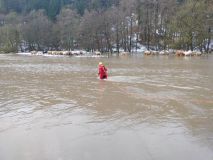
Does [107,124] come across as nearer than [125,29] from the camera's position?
Yes

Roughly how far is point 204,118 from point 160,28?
78.5m

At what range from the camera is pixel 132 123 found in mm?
13102

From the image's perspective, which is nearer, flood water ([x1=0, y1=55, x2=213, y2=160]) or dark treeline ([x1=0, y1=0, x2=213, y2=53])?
flood water ([x1=0, y1=55, x2=213, y2=160])

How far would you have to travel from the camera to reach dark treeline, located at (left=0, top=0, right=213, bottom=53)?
7450cm

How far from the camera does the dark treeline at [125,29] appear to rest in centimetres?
7450

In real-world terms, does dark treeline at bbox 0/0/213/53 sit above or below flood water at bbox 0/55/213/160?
above

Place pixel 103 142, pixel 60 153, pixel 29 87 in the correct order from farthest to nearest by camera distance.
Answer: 1. pixel 29 87
2. pixel 103 142
3. pixel 60 153

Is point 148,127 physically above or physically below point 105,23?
below

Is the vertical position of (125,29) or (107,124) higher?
(125,29)

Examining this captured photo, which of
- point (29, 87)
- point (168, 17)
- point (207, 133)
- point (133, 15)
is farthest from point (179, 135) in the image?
point (133, 15)

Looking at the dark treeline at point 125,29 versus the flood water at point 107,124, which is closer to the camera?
the flood water at point 107,124

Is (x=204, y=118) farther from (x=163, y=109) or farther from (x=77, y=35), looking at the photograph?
(x=77, y=35)

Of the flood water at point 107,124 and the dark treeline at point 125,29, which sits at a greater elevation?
the dark treeline at point 125,29

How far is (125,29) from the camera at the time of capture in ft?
313
